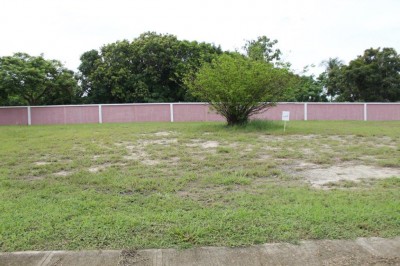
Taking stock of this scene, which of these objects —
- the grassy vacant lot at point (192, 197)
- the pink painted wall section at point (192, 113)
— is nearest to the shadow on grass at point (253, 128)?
the grassy vacant lot at point (192, 197)

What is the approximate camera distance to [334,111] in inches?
770

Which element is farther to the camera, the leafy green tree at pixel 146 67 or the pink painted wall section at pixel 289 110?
the leafy green tree at pixel 146 67

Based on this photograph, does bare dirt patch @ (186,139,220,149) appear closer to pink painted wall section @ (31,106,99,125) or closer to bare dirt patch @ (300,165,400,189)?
bare dirt patch @ (300,165,400,189)

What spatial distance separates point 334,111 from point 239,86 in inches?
405

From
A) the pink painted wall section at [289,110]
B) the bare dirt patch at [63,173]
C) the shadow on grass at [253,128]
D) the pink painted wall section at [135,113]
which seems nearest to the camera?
the bare dirt patch at [63,173]

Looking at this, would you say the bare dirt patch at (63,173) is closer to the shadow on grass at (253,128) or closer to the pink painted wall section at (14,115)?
the shadow on grass at (253,128)

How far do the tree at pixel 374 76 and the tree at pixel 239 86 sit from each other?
A: 13.8 metres

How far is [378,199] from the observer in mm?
3639

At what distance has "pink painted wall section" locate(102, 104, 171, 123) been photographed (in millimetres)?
18641

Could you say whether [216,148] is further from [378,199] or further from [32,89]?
[32,89]

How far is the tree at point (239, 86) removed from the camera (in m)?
11.6

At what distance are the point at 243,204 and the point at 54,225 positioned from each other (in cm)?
179

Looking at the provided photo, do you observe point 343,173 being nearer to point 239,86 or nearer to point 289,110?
point 239,86

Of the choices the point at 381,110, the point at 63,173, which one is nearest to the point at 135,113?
the point at 63,173
